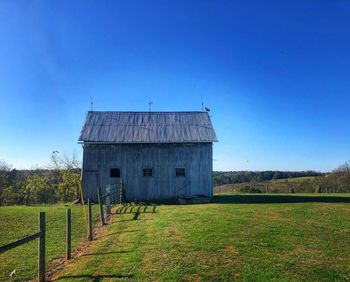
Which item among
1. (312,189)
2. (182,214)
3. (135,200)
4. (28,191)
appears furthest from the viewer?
(312,189)

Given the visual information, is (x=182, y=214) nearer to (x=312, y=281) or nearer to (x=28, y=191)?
(x=312, y=281)

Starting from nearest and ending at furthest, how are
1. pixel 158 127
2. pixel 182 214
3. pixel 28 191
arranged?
pixel 182 214 < pixel 158 127 < pixel 28 191

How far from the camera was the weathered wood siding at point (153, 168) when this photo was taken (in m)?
29.7

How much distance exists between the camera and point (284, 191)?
150ft

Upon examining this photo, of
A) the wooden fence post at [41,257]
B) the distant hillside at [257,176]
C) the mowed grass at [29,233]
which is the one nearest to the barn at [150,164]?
the mowed grass at [29,233]

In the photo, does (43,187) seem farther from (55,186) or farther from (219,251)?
(219,251)

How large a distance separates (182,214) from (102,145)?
522 inches

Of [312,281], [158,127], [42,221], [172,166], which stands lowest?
[312,281]

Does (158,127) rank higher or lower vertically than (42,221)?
higher

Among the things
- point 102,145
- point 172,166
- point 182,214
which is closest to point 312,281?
point 182,214

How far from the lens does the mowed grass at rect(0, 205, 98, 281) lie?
10789 millimetres

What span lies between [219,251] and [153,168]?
19.3 metres

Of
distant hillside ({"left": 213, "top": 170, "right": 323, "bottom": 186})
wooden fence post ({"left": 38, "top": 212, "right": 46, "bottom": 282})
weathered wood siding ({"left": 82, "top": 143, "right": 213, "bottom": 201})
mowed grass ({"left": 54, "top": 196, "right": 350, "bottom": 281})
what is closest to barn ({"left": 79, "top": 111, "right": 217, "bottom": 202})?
weathered wood siding ({"left": 82, "top": 143, "right": 213, "bottom": 201})

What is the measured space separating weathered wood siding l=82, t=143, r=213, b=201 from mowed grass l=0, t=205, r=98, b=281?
737 centimetres
